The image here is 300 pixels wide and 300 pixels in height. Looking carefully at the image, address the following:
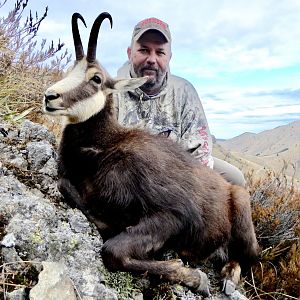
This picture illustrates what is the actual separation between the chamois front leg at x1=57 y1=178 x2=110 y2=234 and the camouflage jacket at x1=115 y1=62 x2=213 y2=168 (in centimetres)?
235

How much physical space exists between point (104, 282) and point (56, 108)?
1471 millimetres

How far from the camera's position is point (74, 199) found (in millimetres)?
4055

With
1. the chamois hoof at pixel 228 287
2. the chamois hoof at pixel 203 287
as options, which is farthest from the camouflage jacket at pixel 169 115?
the chamois hoof at pixel 203 287

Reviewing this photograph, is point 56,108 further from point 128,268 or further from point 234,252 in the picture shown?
point 234,252

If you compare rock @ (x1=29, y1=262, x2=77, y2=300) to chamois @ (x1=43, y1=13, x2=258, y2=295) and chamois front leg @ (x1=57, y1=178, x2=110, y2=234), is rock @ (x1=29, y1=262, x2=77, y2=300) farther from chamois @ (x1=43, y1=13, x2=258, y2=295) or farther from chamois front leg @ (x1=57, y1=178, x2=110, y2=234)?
chamois front leg @ (x1=57, y1=178, x2=110, y2=234)

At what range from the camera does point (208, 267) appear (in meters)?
4.66

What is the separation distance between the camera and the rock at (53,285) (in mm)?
2959

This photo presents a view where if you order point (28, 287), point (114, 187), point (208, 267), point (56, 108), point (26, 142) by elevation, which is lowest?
point (208, 267)

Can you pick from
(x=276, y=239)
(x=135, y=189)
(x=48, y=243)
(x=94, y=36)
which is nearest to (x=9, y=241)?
(x=48, y=243)

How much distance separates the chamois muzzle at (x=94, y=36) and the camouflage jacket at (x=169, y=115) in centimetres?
185

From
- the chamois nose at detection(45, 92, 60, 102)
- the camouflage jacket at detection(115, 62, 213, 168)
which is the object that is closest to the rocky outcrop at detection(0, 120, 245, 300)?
the chamois nose at detection(45, 92, 60, 102)

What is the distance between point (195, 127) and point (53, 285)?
3.92 metres

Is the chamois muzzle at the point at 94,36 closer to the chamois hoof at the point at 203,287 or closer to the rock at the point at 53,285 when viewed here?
the rock at the point at 53,285

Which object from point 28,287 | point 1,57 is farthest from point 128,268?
point 1,57
